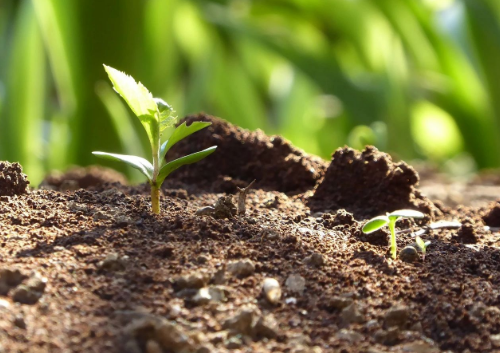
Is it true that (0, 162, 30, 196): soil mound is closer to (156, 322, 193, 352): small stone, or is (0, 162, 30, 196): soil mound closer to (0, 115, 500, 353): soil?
(0, 115, 500, 353): soil

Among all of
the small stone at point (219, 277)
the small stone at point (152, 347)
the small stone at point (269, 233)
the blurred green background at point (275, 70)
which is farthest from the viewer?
the blurred green background at point (275, 70)

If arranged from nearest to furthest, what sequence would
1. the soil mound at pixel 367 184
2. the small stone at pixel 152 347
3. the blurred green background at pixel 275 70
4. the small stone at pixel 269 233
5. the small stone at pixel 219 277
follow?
the small stone at pixel 152 347, the small stone at pixel 219 277, the small stone at pixel 269 233, the soil mound at pixel 367 184, the blurred green background at pixel 275 70

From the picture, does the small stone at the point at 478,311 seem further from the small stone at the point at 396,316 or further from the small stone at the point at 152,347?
the small stone at the point at 152,347

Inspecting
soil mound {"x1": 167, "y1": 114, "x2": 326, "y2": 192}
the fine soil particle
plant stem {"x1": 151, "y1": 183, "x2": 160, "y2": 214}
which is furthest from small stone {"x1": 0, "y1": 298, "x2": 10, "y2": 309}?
the fine soil particle

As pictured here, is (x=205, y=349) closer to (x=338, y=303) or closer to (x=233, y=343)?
(x=233, y=343)

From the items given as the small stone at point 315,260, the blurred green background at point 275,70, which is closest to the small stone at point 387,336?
the small stone at point 315,260

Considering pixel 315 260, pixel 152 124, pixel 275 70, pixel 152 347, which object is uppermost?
pixel 275 70

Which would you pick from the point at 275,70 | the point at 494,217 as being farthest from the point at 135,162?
the point at 275,70
